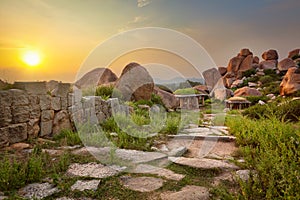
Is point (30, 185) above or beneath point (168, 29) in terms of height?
beneath

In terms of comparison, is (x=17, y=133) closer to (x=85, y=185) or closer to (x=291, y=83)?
(x=85, y=185)

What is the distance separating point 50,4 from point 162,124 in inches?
146

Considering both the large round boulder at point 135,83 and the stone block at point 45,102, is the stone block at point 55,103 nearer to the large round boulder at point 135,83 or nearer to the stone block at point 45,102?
the stone block at point 45,102

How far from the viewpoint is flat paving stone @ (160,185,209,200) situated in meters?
2.37

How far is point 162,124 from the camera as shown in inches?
247

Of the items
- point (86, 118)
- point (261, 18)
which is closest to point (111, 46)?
point (86, 118)

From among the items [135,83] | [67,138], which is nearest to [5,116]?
[67,138]

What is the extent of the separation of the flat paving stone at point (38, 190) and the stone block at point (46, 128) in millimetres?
2140

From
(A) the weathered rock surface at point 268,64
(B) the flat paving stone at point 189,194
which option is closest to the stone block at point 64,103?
(B) the flat paving stone at point 189,194

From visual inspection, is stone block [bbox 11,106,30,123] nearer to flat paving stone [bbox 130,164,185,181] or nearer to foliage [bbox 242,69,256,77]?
flat paving stone [bbox 130,164,185,181]

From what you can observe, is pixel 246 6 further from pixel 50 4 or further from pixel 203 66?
pixel 50 4

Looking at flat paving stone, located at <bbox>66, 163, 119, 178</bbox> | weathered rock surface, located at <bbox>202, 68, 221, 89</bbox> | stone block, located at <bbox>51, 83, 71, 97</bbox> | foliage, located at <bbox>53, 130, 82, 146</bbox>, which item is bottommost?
flat paving stone, located at <bbox>66, 163, 119, 178</bbox>

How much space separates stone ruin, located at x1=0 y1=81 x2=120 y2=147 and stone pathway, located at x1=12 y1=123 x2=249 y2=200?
82 cm

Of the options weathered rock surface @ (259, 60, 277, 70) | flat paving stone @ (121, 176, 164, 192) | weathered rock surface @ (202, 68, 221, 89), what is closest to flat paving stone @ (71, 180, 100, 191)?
flat paving stone @ (121, 176, 164, 192)
